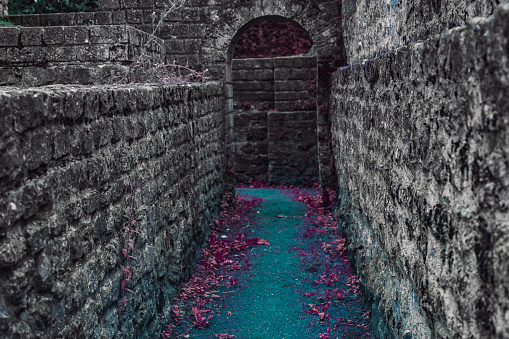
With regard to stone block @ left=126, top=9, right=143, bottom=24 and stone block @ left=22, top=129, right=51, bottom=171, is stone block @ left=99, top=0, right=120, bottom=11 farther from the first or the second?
stone block @ left=22, top=129, right=51, bottom=171

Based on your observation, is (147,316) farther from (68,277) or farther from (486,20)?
(486,20)

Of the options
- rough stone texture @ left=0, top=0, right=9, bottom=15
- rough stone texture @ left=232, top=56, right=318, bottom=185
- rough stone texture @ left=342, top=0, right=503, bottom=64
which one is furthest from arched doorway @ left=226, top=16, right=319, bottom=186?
rough stone texture @ left=0, top=0, right=9, bottom=15

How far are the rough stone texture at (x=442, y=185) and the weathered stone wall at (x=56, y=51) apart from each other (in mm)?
2964

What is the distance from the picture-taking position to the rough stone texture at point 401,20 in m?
2.74

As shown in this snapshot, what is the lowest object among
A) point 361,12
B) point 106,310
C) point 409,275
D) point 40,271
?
point 106,310

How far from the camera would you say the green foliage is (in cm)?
934

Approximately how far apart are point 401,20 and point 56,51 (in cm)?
370

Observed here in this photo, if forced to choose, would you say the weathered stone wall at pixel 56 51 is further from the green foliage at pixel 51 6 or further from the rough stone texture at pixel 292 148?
the rough stone texture at pixel 292 148

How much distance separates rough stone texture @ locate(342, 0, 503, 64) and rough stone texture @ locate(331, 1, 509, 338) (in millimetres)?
161

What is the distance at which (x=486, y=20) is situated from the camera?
156 centimetres

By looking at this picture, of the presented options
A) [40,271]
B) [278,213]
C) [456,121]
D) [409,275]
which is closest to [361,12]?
[278,213]

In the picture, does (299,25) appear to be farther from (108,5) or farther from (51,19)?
(51,19)

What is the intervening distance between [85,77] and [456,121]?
179 inches

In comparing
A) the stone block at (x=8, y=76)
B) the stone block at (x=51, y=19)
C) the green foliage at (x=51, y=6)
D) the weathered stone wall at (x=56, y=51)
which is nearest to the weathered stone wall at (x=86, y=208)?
the weathered stone wall at (x=56, y=51)
